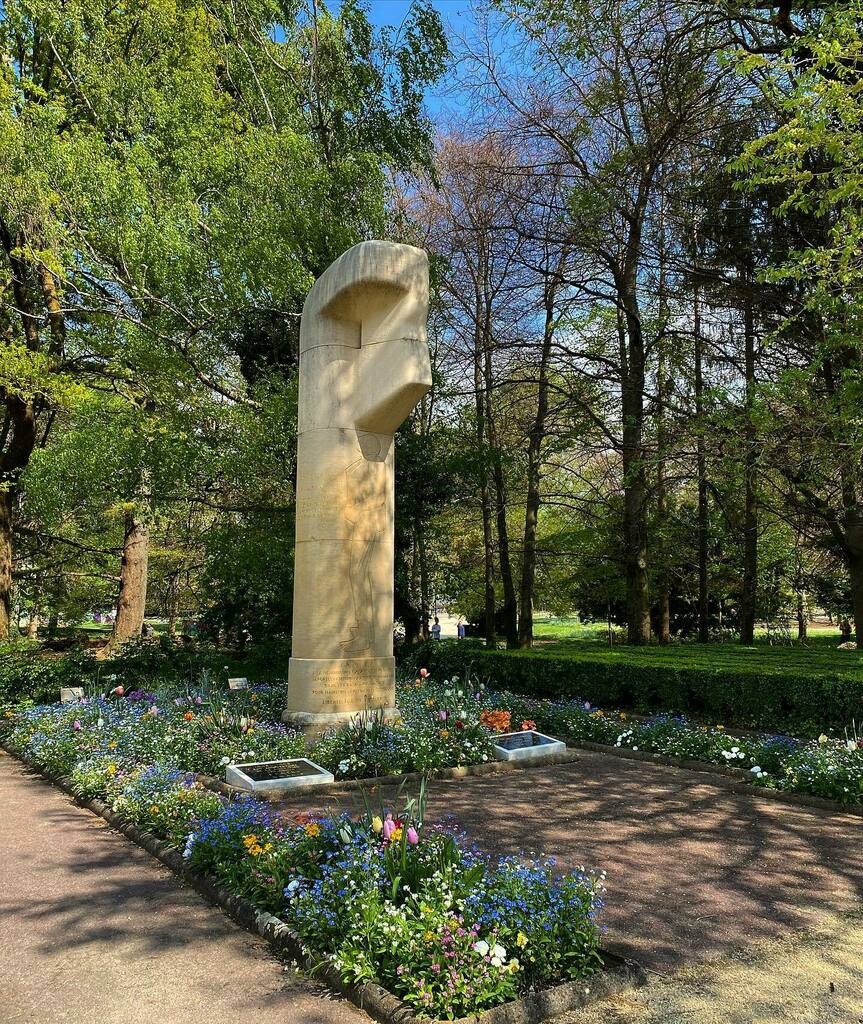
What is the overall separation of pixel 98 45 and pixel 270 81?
3.26 m

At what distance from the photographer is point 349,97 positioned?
52.4 ft

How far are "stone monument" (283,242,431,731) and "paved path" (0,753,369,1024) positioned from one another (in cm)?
384

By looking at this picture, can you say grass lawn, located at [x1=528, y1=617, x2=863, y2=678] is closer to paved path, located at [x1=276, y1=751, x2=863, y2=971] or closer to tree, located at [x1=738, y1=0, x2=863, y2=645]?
tree, located at [x1=738, y1=0, x2=863, y2=645]

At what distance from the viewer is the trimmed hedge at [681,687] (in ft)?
31.6

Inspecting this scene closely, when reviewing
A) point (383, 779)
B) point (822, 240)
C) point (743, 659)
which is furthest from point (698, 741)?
point (822, 240)

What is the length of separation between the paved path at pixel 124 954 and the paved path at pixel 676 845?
6.03 ft

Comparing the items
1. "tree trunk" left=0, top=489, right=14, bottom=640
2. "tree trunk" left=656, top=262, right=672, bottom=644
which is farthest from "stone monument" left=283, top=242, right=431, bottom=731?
"tree trunk" left=0, top=489, right=14, bottom=640

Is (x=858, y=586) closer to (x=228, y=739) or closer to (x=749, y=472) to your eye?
(x=749, y=472)

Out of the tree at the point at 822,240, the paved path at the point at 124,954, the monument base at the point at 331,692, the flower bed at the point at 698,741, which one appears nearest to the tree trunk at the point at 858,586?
the tree at the point at 822,240

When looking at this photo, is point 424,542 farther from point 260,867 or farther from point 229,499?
point 260,867

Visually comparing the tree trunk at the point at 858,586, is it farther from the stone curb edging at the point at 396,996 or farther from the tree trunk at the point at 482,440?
the stone curb edging at the point at 396,996

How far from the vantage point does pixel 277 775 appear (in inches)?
301

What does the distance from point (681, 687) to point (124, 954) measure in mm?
8776

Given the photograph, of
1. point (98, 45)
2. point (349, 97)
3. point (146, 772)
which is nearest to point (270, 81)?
point (349, 97)
